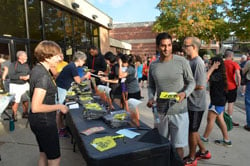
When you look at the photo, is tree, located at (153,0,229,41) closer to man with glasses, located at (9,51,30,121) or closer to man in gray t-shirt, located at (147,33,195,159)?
man with glasses, located at (9,51,30,121)

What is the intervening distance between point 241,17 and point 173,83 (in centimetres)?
1451

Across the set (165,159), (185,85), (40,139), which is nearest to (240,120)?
(185,85)

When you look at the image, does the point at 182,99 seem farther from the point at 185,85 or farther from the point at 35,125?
the point at 35,125

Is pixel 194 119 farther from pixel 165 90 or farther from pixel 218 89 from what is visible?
pixel 218 89

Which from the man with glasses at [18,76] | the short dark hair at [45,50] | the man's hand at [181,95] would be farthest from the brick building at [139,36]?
the short dark hair at [45,50]

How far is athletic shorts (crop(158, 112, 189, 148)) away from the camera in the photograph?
2.22 meters

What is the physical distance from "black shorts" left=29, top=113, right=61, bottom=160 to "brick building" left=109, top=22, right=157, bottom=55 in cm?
3112

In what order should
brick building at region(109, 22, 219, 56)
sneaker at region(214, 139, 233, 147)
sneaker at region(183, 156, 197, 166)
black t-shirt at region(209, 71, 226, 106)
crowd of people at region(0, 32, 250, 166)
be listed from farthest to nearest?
brick building at region(109, 22, 219, 56) < sneaker at region(214, 139, 233, 147) < black t-shirt at region(209, 71, 226, 106) < sneaker at region(183, 156, 197, 166) < crowd of people at region(0, 32, 250, 166)

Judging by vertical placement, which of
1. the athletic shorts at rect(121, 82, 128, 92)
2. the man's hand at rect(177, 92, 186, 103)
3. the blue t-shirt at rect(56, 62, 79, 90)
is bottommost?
the athletic shorts at rect(121, 82, 128, 92)

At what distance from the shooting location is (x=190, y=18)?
18672 millimetres

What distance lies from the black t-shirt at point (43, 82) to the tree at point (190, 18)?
17900mm

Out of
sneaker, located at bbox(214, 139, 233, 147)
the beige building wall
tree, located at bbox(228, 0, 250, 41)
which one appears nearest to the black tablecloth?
sneaker, located at bbox(214, 139, 233, 147)

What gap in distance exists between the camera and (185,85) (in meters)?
2.30

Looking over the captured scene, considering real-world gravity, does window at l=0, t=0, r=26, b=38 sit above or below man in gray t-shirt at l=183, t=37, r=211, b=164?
above
